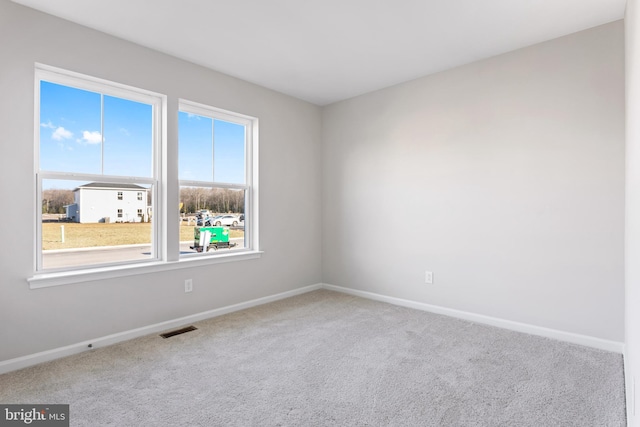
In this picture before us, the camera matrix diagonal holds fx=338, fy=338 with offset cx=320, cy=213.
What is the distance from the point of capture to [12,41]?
2.33 meters

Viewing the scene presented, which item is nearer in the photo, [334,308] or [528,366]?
[528,366]

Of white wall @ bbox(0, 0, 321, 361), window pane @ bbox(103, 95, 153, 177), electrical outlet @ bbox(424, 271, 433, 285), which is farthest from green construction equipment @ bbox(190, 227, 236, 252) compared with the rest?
electrical outlet @ bbox(424, 271, 433, 285)

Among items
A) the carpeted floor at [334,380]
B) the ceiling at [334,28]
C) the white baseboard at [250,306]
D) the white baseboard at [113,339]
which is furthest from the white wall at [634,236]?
the white baseboard at [113,339]

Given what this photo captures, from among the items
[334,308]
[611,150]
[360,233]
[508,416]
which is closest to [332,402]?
[508,416]

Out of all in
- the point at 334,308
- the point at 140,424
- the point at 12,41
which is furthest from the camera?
the point at 334,308

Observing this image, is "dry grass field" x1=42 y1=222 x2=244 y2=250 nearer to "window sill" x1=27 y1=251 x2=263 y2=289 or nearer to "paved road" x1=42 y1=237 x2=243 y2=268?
"paved road" x1=42 y1=237 x2=243 y2=268

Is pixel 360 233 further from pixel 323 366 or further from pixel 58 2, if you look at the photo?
pixel 58 2

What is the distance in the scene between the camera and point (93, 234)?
284 centimetres

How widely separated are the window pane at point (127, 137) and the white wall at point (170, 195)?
0.69 feet

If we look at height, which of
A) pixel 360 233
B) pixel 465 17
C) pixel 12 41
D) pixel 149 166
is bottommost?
pixel 360 233

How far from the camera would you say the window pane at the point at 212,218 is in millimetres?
3408

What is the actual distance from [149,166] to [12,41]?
1232 millimetres

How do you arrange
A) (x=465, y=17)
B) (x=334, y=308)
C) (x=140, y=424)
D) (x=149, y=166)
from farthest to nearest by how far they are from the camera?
(x=334, y=308)
(x=149, y=166)
(x=465, y=17)
(x=140, y=424)

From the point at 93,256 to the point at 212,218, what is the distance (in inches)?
45.1
